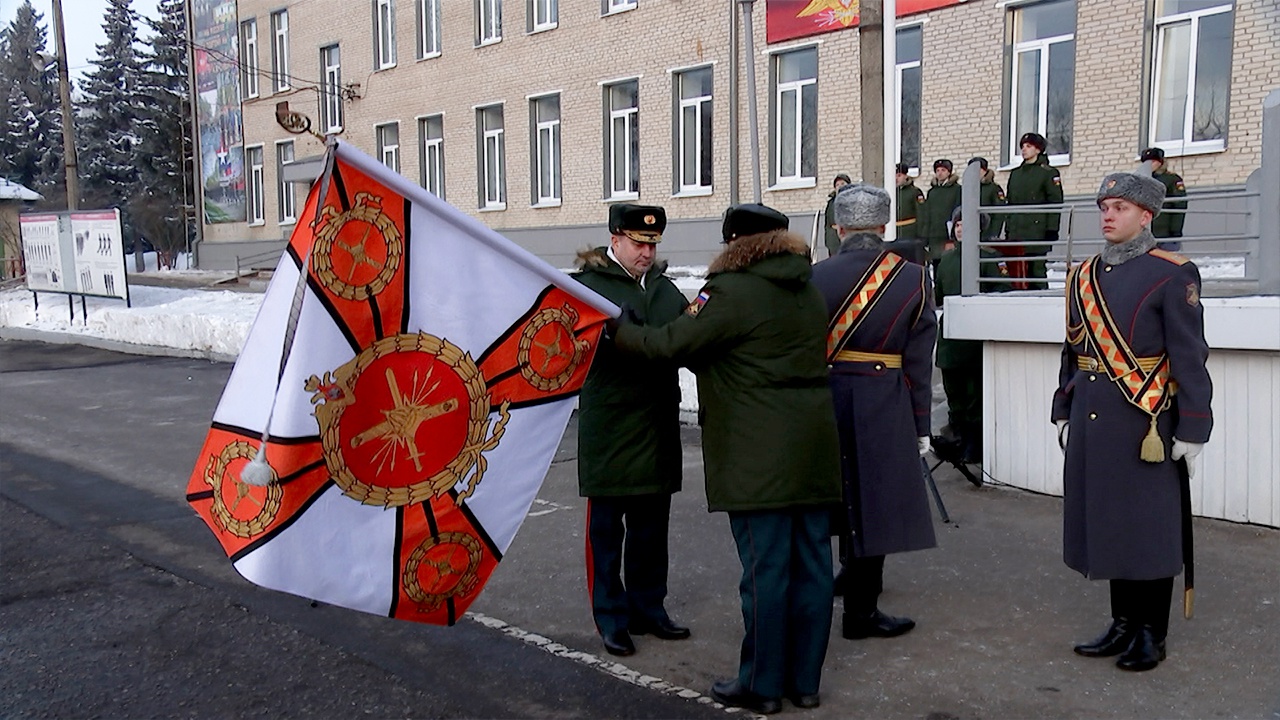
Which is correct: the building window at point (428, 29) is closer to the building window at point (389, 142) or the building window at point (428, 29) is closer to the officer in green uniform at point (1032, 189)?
the building window at point (389, 142)

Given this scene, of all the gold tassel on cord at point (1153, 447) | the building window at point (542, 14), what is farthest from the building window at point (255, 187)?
the gold tassel on cord at point (1153, 447)

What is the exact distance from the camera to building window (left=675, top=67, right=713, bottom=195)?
2214cm

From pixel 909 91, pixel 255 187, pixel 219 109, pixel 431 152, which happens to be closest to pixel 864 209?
pixel 909 91

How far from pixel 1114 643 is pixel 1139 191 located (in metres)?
1.80

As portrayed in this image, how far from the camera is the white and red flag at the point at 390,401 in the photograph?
3.76 m

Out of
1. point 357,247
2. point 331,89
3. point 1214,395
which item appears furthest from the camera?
point 331,89

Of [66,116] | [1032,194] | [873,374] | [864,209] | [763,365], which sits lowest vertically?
[873,374]

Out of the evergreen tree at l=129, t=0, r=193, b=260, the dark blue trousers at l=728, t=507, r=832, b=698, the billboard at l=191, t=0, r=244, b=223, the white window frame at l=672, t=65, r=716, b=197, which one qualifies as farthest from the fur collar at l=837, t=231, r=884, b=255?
the evergreen tree at l=129, t=0, r=193, b=260

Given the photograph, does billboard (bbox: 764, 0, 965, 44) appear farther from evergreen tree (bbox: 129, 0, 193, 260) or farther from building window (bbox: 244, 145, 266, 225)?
evergreen tree (bbox: 129, 0, 193, 260)

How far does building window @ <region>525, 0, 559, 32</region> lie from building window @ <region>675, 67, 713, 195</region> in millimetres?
4107

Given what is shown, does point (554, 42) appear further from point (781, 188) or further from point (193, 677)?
point (193, 677)

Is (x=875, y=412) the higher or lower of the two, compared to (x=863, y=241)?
lower

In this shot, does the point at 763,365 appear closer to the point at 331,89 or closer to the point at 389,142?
the point at 389,142

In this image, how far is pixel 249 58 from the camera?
A: 117 ft
